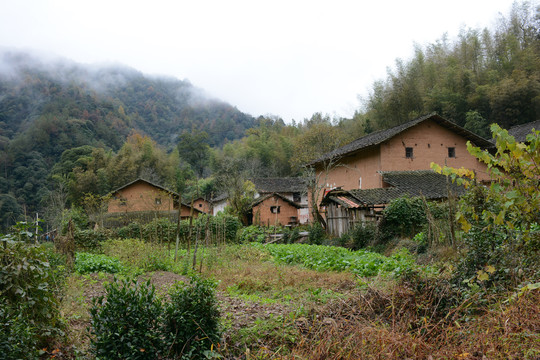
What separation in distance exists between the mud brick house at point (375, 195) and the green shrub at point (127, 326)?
1378cm

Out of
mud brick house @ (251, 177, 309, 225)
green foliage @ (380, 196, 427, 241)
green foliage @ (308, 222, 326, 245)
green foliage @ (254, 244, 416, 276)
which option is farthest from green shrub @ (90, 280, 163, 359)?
mud brick house @ (251, 177, 309, 225)

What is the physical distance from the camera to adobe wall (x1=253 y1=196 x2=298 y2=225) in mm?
32906

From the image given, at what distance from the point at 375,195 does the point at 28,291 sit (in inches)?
630

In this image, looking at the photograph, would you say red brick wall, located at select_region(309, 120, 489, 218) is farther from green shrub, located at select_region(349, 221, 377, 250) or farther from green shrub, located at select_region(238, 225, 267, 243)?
green shrub, located at select_region(349, 221, 377, 250)

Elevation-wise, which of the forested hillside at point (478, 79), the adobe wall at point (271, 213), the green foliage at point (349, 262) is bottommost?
the green foliage at point (349, 262)

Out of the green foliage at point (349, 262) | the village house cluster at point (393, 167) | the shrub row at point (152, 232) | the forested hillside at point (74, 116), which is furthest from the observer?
the forested hillside at point (74, 116)

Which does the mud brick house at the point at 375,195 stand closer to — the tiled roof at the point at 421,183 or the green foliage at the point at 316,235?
the tiled roof at the point at 421,183

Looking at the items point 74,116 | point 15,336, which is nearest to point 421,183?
point 15,336

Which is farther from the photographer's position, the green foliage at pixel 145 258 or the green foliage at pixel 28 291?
the green foliage at pixel 145 258

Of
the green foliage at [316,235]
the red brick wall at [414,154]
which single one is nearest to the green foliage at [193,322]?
the green foliage at [316,235]

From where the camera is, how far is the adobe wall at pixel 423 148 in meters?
22.4

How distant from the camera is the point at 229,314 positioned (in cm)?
543

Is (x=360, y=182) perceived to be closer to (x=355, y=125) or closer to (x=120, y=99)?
(x=355, y=125)

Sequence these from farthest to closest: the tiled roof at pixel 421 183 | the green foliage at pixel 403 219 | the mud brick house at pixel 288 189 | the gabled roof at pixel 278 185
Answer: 1. the gabled roof at pixel 278 185
2. the mud brick house at pixel 288 189
3. the tiled roof at pixel 421 183
4. the green foliage at pixel 403 219
